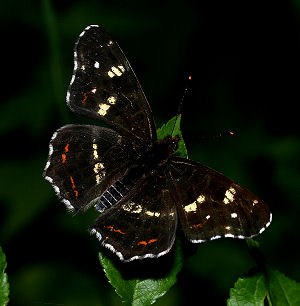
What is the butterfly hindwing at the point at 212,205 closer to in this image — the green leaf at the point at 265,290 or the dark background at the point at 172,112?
the green leaf at the point at 265,290

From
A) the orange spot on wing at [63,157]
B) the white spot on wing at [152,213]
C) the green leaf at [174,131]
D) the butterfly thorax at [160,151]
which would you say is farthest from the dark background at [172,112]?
the white spot on wing at [152,213]

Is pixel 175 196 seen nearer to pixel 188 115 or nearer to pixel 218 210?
pixel 218 210

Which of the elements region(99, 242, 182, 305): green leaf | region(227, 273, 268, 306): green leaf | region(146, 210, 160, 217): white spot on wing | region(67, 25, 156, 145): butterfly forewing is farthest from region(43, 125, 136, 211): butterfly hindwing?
region(227, 273, 268, 306): green leaf

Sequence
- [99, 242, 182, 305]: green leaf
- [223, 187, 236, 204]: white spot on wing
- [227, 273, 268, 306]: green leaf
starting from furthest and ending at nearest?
1. [223, 187, 236, 204]: white spot on wing
2. [99, 242, 182, 305]: green leaf
3. [227, 273, 268, 306]: green leaf

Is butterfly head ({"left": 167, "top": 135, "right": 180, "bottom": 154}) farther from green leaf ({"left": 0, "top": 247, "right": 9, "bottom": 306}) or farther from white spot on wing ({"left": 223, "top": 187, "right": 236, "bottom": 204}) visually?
green leaf ({"left": 0, "top": 247, "right": 9, "bottom": 306})

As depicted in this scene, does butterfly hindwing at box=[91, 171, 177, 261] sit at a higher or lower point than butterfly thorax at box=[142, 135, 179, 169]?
lower

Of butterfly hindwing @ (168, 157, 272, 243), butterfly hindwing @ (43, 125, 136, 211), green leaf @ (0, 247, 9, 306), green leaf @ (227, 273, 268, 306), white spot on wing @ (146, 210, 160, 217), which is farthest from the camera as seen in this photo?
butterfly hindwing @ (43, 125, 136, 211)
